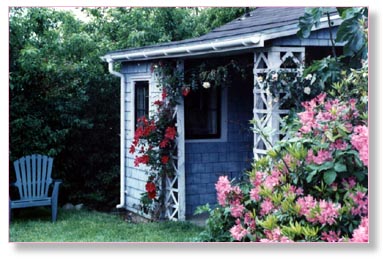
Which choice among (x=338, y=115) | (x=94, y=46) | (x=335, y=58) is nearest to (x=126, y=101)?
(x=94, y=46)

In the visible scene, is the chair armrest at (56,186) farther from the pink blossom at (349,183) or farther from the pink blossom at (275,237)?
the pink blossom at (349,183)

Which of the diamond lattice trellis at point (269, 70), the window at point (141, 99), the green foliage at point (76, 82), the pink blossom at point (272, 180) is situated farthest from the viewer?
the window at point (141, 99)

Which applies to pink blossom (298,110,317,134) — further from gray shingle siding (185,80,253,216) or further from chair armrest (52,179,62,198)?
gray shingle siding (185,80,253,216)

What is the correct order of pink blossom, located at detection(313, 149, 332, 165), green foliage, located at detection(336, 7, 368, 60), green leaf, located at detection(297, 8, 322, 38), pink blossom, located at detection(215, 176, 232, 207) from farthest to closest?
1. green leaf, located at detection(297, 8, 322, 38)
2. green foliage, located at detection(336, 7, 368, 60)
3. pink blossom, located at detection(215, 176, 232, 207)
4. pink blossom, located at detection(313, 149, 332, 165)

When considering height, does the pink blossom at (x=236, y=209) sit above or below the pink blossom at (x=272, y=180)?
below

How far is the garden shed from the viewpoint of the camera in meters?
5.15

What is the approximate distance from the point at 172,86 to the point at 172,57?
1.03 ft

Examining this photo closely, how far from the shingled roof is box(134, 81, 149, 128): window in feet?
1.98

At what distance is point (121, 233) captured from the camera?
→ 196 inches

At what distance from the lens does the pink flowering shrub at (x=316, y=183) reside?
3.93 m

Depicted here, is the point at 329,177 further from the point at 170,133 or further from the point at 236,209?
the point at 170,133

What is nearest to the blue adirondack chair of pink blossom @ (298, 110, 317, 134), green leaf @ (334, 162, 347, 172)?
pink blossom @ (298, 110, 317, 134)

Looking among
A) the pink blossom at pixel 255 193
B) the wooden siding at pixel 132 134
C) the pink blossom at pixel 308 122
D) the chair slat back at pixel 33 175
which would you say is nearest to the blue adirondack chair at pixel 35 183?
the chair slat back at pixel 33 175

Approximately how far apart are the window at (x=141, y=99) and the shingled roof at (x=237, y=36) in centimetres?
60
